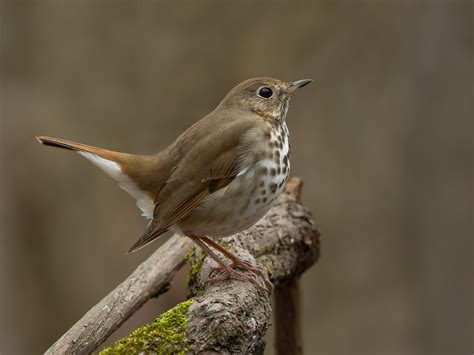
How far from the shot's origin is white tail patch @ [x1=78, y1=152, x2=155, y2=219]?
3.97 metres

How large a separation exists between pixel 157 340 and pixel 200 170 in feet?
3.75

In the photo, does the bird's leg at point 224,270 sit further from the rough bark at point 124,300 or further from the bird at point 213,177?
the rough bark at point 124,300

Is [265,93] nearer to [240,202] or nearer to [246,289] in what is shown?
[240,202]

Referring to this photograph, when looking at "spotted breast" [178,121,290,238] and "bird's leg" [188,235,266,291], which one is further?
"spotted breast" [178,121,290,238]

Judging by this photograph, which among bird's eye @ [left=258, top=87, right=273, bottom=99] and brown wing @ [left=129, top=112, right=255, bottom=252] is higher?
bird's eye @ [left=258, top=87, right=273, bottom=99]

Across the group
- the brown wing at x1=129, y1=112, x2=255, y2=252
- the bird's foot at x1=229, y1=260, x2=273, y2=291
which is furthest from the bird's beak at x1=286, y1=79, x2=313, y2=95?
the bird's foot at x1=229, y1=260, x2=273, y2=291

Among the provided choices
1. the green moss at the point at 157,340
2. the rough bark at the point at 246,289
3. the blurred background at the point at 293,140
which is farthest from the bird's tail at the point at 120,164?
the blurred background at the point at 293,140

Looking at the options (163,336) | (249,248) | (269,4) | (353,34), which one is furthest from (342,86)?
(163,336)

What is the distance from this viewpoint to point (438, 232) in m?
7.87

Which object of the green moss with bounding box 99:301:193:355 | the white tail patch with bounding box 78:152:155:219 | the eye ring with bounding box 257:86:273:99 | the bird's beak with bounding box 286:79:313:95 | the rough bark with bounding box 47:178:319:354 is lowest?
the green moss with bounding box 99:301:193:355

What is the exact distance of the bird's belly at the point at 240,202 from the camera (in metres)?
3.71

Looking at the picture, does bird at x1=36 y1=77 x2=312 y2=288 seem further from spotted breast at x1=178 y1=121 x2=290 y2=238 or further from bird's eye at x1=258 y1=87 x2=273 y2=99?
bird's eye at x1=258 y1=87 x2=273 y2=99

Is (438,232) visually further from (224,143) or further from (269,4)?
(224,143)

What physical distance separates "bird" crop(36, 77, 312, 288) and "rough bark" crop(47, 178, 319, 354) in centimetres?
19
